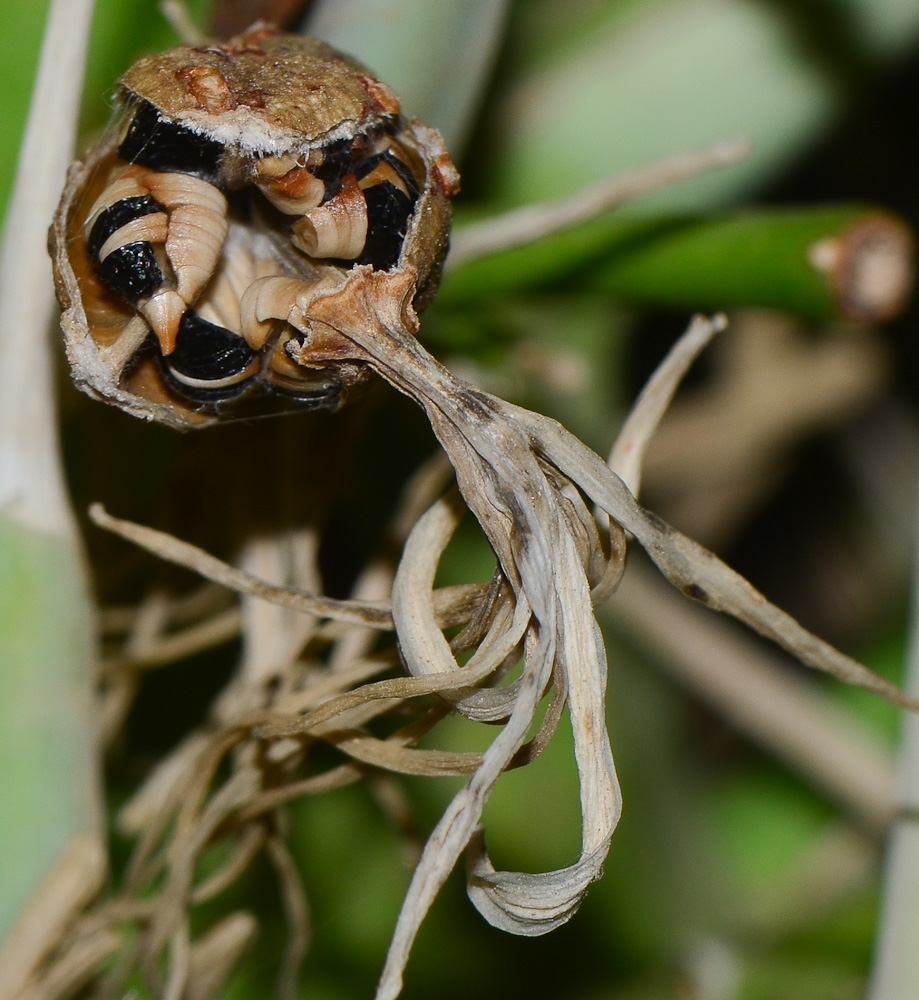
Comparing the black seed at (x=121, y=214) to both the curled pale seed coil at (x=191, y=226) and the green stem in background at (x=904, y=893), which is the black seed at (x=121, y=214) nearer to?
the curled pale seed coil at (x=191, y=226)

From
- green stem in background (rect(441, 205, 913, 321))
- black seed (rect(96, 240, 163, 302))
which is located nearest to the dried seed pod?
black seed (rect(96, 240, 163, 302))

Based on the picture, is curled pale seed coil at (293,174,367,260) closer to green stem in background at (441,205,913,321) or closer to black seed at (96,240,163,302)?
black seed at (96,240,163,302)

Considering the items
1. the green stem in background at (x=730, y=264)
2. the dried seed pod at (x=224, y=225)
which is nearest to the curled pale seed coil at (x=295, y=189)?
the dried seed pod at (x=224, y=225)

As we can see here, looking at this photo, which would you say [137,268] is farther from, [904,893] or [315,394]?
[904,893]

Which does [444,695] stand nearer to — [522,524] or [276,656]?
[522,524]

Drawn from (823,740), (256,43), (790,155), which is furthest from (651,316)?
(256,43)
